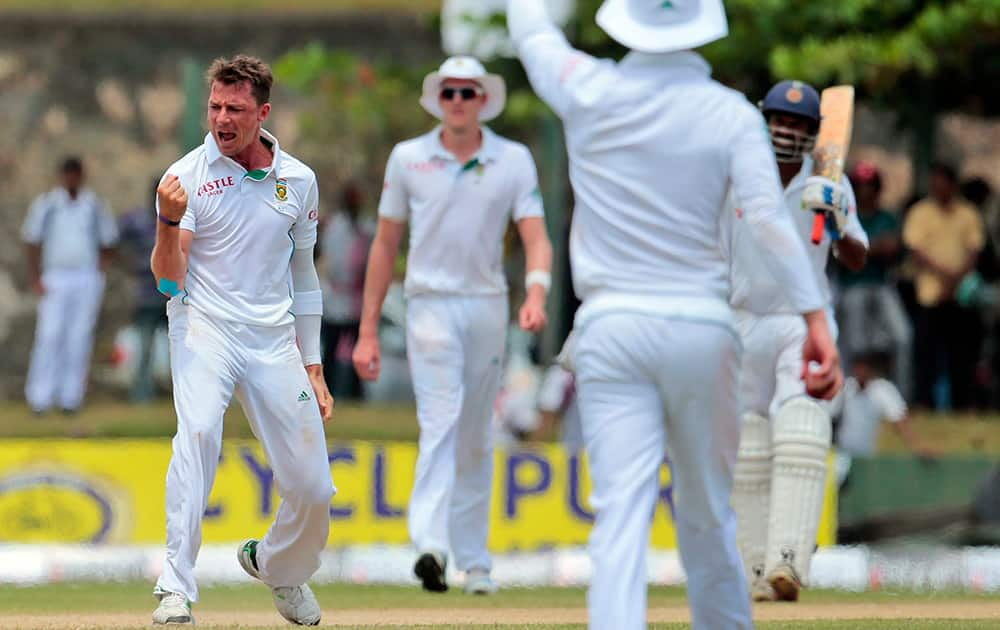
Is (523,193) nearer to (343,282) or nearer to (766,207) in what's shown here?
(766,207)

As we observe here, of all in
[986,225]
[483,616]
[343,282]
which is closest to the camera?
[483,616]

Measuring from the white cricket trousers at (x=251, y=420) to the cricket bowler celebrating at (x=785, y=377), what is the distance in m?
2.22

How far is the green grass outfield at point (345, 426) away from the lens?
1603 centimetres

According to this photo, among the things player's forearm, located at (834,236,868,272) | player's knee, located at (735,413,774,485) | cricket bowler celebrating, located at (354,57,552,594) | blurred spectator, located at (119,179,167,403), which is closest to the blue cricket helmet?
player's forearm, located at (834,236,868,272)

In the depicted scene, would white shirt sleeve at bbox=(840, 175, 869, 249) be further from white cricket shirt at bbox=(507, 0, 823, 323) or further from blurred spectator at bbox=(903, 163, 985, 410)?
blurred spectator at bbox=(903, 163, 985, 410)

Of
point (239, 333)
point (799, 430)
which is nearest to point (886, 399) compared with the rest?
point (799, 430)

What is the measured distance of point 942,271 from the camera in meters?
16.7

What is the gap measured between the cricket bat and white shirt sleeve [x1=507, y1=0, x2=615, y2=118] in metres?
2.97

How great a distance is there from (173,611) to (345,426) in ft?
27.7

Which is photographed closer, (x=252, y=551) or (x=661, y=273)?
(x=661, y=273)

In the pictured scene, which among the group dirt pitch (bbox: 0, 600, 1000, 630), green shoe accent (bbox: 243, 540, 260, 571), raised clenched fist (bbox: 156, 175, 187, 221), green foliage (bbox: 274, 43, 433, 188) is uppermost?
green foliage (bbox: 274, 43, 433, 188)

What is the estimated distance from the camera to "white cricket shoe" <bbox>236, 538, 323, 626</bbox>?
28.7ft

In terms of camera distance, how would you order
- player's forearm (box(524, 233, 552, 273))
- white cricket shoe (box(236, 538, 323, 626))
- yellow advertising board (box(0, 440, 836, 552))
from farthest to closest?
yellow advertising board (box(0, 440, 836, 552)), player's forearm (box(524, 233, 552, 273)), white cricket shoe (box(236, 538, 323, 626))

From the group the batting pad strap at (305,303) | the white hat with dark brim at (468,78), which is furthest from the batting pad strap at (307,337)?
the white hat with dark brim at (468,78)
